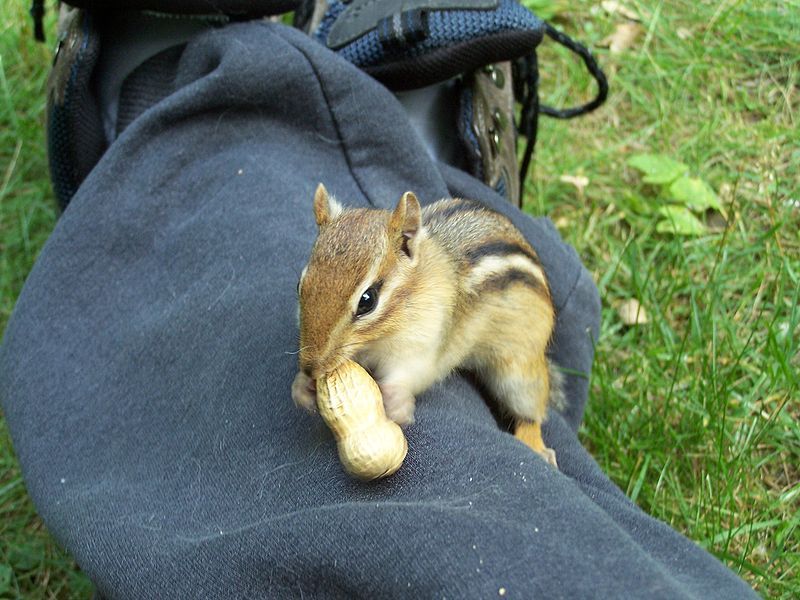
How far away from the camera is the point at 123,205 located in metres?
2.32

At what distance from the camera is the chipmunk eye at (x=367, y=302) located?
1.60m

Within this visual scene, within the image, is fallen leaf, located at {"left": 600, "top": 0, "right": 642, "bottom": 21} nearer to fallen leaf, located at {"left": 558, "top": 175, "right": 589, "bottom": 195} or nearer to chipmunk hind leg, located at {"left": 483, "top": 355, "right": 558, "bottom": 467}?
fallen leaf, located at {"left": 558, "top": 175, "right": 589, "bottom": 195}

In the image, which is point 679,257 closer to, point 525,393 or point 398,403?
point 525,393

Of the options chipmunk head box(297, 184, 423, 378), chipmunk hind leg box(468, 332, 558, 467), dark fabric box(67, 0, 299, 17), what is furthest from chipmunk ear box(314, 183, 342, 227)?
dark fabric box(67, 0, 299, 17)

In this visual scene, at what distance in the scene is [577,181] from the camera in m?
3.36

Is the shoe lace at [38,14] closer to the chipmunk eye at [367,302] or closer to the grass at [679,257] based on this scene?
the grass at [679,257]

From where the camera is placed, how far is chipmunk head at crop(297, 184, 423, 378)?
1.54m

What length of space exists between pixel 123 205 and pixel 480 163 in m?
1.01

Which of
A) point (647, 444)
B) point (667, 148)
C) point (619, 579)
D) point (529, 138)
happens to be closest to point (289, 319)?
point (619, 579)

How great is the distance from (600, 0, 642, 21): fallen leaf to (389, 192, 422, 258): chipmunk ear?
2.50 metres

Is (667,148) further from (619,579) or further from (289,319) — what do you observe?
(619,579)

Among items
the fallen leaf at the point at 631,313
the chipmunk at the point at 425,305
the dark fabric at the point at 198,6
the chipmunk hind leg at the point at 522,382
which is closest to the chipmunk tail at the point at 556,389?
the chipmunk at the point at 425,305

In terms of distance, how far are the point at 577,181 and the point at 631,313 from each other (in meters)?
0.66

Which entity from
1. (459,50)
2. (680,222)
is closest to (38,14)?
(459,50)
